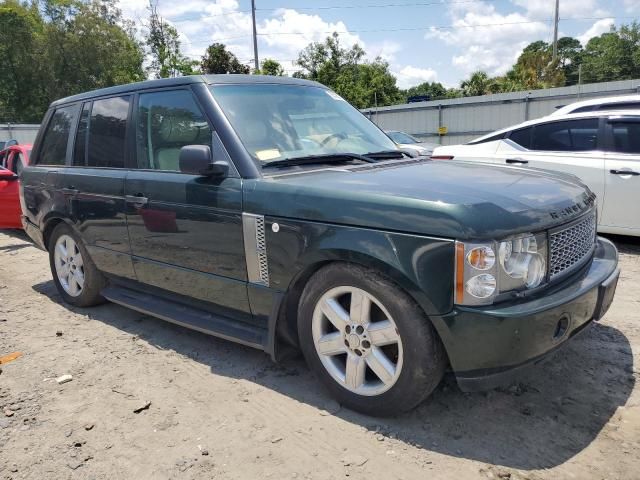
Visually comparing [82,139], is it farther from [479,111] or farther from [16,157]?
[479,111]

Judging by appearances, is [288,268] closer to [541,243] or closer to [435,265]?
[435,265]

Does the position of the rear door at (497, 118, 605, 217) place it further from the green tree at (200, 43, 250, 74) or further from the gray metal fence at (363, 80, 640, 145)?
the green tree at (200, 43, 250, 74)

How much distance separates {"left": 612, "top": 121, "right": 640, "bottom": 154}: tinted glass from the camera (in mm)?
5887

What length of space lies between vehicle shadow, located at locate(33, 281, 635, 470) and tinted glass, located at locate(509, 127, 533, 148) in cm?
337

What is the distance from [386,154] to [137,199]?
180 centimetres

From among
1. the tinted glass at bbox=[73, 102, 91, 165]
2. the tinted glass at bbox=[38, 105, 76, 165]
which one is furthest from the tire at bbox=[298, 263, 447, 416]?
the tinted glass at bbox=[38, 105, 76, 165]

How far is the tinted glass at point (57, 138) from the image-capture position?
4789mm

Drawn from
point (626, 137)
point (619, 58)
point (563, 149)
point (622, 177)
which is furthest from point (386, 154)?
point (619, 58)

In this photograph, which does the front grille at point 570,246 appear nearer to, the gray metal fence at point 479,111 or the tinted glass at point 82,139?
the tinted glass at point 82,139

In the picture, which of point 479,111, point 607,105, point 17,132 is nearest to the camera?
point 607,105

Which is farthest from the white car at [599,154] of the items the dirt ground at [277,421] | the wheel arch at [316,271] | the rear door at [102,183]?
the rear door at [102,183]

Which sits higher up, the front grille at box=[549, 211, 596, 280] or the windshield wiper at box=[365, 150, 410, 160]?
the windshield wiper at box=[365, 150, 410, 160]

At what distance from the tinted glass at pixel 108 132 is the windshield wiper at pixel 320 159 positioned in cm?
150

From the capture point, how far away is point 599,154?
608 cm
